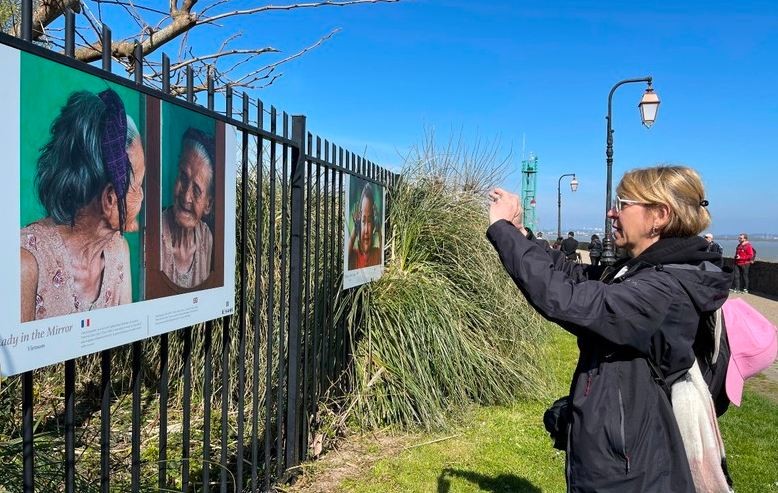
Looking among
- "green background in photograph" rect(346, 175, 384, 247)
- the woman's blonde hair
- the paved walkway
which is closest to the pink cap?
the woman's blonde hair

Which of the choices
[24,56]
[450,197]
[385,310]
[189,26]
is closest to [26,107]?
[24,56]

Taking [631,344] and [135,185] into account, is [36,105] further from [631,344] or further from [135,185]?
[631,344]

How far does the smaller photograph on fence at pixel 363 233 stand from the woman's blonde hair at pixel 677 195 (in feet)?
8.19

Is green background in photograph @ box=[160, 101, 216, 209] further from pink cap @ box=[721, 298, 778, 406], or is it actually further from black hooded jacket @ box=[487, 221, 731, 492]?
pink cap @ box=[721, 298, 778, 406]

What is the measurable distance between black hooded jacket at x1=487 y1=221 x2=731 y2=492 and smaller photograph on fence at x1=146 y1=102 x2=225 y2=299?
129cm

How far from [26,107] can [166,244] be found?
0.82 meters

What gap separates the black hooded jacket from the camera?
6.48 feet

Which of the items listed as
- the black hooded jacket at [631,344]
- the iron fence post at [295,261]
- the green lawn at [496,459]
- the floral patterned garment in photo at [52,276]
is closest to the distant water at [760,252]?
the green lawn at [496,459]

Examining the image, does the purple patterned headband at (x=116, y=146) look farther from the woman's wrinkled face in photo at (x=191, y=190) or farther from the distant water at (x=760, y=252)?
the distant water at (x=760, y=252)

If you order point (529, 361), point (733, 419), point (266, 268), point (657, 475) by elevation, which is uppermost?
point (266, 268)

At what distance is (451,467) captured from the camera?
4.28 meters

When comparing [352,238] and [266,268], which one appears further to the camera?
[266,268]

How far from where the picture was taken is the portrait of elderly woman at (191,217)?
232 centimetres

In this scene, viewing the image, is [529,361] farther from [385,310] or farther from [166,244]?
[166,244]
